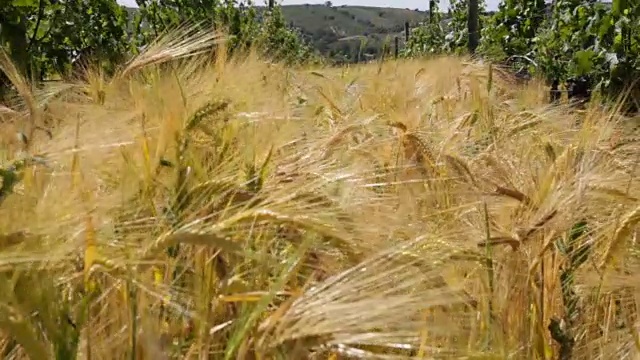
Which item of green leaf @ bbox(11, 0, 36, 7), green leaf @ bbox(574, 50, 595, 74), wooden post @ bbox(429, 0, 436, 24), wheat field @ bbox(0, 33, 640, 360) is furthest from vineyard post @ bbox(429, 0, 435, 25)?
wheat field @ bbox(0, 33, 640, 360)

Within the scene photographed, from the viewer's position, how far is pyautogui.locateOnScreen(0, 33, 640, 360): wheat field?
754 millimetres

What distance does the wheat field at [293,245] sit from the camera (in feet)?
2.48

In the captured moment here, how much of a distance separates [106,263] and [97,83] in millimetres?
1546

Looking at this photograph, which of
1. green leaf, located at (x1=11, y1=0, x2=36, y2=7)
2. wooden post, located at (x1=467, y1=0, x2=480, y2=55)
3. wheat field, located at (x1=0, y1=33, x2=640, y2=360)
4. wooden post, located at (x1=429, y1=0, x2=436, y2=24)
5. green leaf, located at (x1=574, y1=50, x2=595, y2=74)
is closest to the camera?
wheat field, located at (x1=0, y1=33, x2=640, y2=360)

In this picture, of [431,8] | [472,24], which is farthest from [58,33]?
[431,8]

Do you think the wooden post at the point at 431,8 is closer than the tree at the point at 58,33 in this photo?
No

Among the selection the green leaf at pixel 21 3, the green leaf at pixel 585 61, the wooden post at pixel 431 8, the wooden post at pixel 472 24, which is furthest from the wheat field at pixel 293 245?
the wooden post at pixel 431 8

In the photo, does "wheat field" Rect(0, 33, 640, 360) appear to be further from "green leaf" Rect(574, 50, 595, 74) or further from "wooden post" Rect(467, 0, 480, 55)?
"wooden post" Rect(467, 0, 480, 55)

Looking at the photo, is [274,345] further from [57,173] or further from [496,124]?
[496,124]

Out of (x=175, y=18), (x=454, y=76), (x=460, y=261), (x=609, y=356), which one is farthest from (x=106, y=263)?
(x=175, y=18)

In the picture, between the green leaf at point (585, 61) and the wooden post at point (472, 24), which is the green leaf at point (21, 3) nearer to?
the green leaf at point (585, 61)

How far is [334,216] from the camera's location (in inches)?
36.7

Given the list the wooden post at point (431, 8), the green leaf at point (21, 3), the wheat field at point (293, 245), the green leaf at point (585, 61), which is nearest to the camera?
the wheat field at point (293, 245)

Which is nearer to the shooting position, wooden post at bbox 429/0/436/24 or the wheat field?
the wheat field
